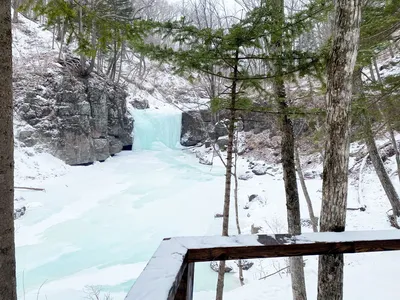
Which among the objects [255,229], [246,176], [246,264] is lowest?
[246,264]

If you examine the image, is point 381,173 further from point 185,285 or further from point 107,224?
point 107,224

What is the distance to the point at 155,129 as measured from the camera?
23.9 m

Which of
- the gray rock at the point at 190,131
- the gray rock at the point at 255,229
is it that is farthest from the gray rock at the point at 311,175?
the gray rock at the point at 190,131

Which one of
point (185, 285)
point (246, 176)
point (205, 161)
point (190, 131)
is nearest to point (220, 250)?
point (185, 285)

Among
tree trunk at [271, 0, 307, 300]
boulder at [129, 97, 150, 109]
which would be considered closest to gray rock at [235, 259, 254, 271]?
tree trunk at [271, 0, 307, 300]

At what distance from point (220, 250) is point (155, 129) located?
22786mm

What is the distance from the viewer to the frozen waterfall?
2300 centimetres

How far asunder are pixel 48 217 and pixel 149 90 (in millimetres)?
21779

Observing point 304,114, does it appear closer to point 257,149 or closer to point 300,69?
point 300,69

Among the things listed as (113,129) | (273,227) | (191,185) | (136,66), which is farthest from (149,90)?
(273,227)

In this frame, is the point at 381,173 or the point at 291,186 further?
the point at 381,173

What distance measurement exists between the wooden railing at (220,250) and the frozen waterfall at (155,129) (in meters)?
21.6

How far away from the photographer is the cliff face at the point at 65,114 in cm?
1481

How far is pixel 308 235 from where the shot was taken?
5.65 ft
